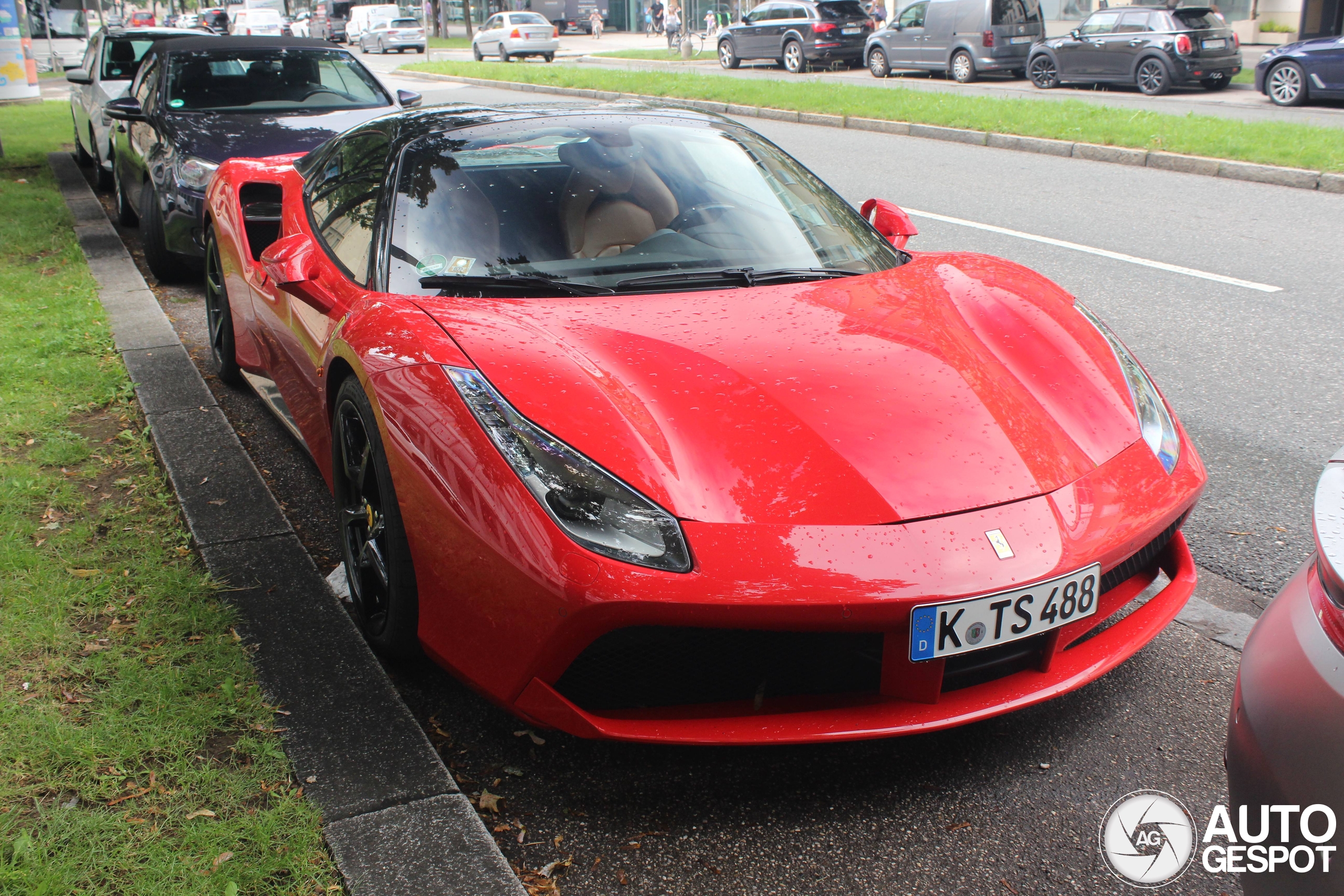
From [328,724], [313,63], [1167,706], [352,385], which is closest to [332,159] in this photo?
[352,385]

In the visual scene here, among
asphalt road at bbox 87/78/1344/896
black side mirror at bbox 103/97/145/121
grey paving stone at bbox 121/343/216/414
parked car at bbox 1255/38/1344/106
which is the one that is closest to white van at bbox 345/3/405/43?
parked car at bbox 1255/38/1344/106

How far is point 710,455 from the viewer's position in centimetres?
216

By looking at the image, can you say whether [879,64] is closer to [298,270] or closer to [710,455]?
[298,270]

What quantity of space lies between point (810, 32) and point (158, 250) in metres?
20.9

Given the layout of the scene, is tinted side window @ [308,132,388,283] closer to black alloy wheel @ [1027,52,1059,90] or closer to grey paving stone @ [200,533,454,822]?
grey paving stone @ [200,533,454,822]

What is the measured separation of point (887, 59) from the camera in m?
22.5

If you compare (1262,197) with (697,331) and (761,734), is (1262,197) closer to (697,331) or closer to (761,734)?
(697,331)

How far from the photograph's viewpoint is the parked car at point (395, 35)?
42.8 m

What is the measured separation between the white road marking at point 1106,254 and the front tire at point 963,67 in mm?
13637

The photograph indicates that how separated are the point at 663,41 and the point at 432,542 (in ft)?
171

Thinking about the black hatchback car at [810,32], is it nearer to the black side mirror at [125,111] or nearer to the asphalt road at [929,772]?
the black side mirror at [125,111]

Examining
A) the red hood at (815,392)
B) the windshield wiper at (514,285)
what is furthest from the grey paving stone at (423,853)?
the windshield wiper at (514,285)

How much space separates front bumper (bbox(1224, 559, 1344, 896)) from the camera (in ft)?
4.29

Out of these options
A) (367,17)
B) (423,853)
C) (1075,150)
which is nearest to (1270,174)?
(1075,150)
